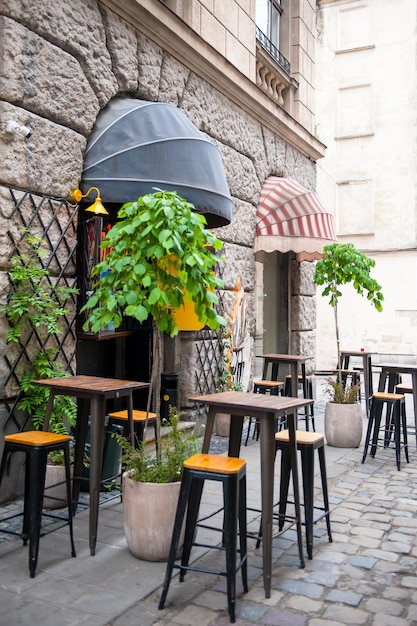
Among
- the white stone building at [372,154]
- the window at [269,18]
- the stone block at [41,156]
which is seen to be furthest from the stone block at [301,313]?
the white stone building at [372,154]

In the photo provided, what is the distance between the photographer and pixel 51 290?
548 centimetres

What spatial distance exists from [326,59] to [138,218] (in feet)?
68.5

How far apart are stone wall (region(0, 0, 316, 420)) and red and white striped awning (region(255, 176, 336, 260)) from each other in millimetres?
1227

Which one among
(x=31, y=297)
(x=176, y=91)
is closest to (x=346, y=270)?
(x=176, y=91)

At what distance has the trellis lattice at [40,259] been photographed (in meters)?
5.04

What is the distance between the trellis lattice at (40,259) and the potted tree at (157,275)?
1.37 metres

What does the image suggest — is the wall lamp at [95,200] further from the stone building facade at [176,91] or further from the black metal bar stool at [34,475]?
the black metal bar stool at [34,475]

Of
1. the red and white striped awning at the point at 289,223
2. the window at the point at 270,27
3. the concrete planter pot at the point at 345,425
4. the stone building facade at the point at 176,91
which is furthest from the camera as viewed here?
the window at the point at 270,27

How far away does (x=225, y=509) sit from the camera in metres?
3.43

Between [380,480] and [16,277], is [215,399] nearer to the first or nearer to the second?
[16,277]

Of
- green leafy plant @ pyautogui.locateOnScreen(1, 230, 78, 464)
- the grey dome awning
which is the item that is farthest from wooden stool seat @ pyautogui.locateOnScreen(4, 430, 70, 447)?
the grey dome awning

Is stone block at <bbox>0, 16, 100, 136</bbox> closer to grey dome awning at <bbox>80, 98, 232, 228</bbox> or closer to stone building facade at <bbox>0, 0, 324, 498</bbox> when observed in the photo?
stone building facade at <bbox>0, 0, 324, 498</bbox>

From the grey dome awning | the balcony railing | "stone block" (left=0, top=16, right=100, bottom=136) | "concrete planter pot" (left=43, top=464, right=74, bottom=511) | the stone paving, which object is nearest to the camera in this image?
the stone paving

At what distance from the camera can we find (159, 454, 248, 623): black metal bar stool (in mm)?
3291
